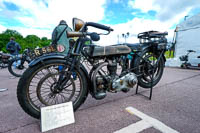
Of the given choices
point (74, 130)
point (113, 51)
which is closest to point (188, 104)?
point (113, 51)

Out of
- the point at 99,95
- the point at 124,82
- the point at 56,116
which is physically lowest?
the point at 56,116

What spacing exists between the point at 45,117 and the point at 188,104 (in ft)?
6.98

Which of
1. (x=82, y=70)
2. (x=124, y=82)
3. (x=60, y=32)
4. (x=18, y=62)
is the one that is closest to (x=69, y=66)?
(x=82, y=70)

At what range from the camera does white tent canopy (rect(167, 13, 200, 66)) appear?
5489mm

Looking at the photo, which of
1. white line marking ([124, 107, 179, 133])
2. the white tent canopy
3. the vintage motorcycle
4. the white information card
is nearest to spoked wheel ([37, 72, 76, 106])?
the vintage motorcycle

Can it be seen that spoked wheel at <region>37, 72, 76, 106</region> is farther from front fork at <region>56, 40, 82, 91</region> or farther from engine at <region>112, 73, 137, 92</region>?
engine at <region>112, 73, 137, 92</region>

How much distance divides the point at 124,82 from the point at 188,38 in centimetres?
684

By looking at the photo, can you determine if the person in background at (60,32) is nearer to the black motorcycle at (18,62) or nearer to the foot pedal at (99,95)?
the foot pedal at (99,95)

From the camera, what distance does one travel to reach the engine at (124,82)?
1552 millimetres

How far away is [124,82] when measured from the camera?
162cm

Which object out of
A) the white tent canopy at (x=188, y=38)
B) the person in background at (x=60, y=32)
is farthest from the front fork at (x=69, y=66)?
the white tent canopy at (x=188, y=38)

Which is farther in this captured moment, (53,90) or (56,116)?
(53,90)

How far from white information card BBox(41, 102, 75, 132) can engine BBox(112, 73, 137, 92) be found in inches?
28.1

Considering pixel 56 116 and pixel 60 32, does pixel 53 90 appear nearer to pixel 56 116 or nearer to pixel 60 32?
pixel 56 116
